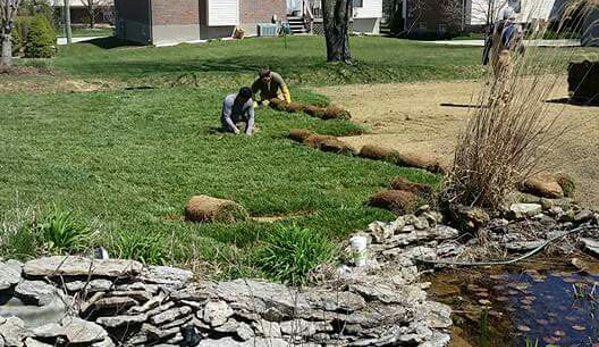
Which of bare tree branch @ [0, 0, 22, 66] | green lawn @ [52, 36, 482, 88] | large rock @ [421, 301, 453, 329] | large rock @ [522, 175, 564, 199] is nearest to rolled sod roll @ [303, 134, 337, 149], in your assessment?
large rock @ [522, 175, 564, 199]

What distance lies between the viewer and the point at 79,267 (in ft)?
13.3

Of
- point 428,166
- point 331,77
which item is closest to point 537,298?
point 428,166

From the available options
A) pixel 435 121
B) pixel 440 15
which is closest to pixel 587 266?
pixel 435 121

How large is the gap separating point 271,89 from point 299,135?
10.2ft

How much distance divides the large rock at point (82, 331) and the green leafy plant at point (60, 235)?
735mm

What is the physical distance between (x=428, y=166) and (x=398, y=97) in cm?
675

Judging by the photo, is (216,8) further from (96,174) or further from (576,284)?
(576,284)

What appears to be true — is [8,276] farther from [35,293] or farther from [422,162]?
[422,162]

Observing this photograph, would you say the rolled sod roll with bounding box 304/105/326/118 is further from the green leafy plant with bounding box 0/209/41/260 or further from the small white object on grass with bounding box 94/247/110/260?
the small white object on grass with bounding box 94/247/110/260

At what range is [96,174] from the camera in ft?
25.6

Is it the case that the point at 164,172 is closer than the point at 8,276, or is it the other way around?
the point at 8,276

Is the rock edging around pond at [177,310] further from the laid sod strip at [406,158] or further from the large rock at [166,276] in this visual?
the laid sod strip at [406,158]

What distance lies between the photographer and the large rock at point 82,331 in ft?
12.1

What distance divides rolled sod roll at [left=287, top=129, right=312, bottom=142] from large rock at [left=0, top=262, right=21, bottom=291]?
5.99 meters
